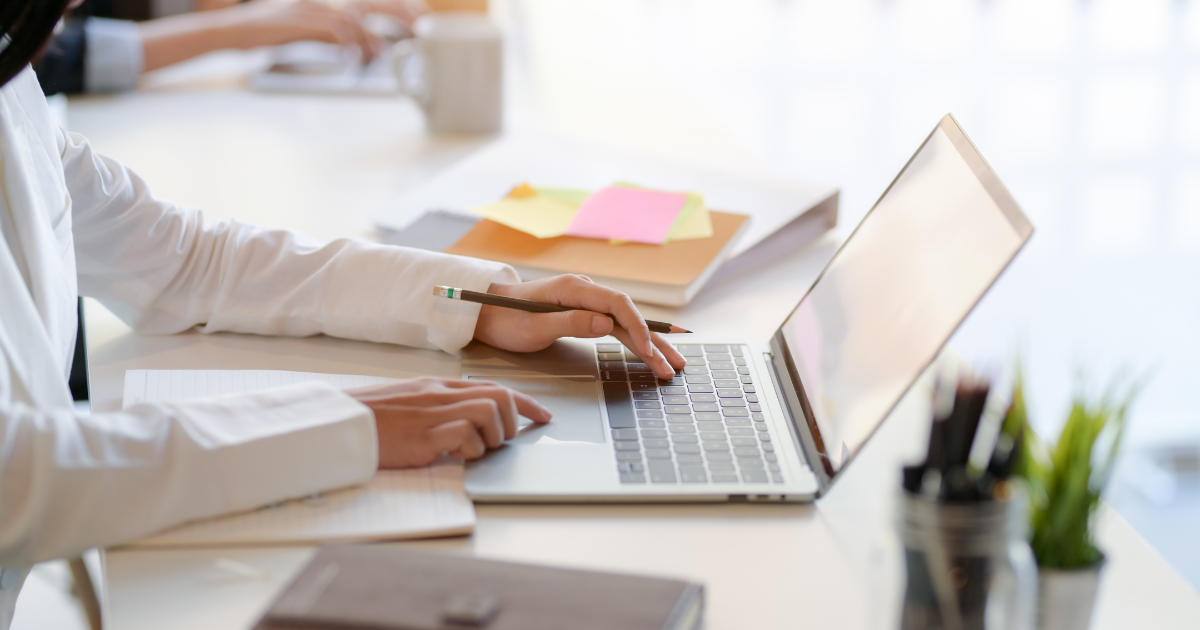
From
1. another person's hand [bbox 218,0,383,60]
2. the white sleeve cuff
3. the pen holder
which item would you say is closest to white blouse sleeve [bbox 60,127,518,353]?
the pen holder

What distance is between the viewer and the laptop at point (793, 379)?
23.3 inches

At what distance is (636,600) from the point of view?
46cm

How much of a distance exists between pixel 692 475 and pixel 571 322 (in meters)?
0.21

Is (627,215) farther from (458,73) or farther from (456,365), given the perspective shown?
(458,73)

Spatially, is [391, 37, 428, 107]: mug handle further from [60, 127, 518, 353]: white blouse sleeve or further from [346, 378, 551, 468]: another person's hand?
[346, 378, 551, 468]: another person's hand

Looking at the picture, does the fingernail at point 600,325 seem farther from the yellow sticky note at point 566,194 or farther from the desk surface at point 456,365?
the yellow sticky note at point 566,194

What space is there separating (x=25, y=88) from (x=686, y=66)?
112 inches

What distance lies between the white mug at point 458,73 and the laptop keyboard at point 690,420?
2.36 feet

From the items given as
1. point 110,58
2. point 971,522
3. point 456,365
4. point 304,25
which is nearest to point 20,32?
point 456,365

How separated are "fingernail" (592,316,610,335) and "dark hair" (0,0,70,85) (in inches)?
16.2

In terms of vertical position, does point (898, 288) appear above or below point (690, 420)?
above

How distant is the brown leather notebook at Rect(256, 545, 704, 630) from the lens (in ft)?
1.42

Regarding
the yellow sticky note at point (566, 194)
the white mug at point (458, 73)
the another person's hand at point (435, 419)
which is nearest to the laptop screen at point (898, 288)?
A: the another person's hand at point (435, 419)

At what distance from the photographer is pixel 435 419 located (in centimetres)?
63
